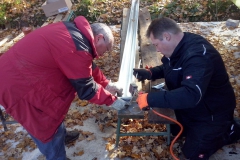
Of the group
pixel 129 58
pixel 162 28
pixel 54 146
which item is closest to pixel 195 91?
pixel 162 28

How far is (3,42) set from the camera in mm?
6871

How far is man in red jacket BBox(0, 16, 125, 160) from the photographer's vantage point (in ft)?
7.84

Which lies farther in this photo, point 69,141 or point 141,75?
point 69,141

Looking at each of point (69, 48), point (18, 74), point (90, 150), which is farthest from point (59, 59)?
point (90, 150)

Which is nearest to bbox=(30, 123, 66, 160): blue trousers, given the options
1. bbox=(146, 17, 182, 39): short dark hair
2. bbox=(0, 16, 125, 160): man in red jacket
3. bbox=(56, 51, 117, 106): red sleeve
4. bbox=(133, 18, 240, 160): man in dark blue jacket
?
bbox=(0, 16, 125, 160): man in red jacket

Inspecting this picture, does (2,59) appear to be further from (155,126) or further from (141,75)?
(155,126)

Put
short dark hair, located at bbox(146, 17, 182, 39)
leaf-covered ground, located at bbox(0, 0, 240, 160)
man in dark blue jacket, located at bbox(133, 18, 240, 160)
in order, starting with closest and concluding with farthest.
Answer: man in dark blue jacket, located at bbox(133, 18, 240, 160) → short dark hair, located at bbox(146, 17, 182, 39) → leaf-covered ground, located at bbox(0, 0, 240, 160)

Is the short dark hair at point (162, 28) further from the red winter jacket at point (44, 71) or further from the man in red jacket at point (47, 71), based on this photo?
the red winter jacket at point (44, 71)

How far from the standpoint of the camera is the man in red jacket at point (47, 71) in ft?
7.84

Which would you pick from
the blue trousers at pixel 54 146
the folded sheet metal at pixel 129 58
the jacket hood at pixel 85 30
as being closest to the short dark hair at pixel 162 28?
the jacket hood at pixel 85 30

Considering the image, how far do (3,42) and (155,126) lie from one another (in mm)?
4949

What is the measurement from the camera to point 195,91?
8.13 ft

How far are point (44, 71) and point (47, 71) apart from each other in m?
0.03

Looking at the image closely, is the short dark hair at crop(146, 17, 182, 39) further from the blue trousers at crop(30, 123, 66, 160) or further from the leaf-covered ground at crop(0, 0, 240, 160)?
the leaf-covered ground at crop(0, 0, 240, 160)
